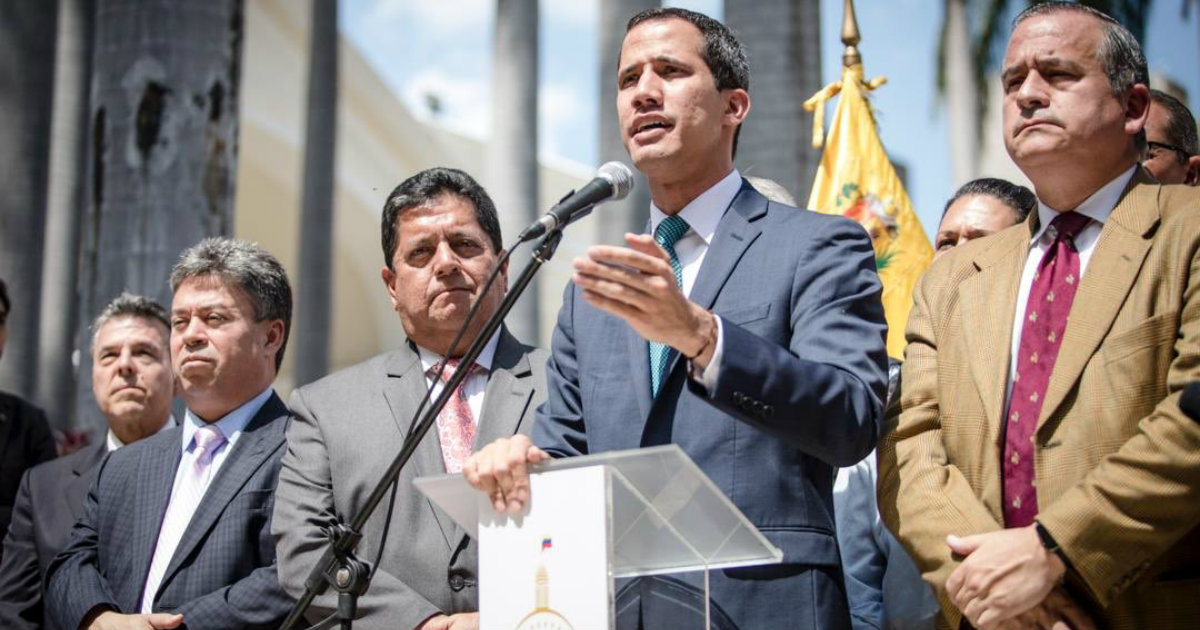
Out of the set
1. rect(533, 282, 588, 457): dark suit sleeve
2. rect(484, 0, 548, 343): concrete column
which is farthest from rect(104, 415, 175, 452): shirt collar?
rect(484, 0, 548, 343): concrete column

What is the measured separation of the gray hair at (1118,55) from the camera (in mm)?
2820

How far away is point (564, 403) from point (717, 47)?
34.9 inches

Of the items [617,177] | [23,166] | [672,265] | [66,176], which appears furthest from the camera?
[66,176]

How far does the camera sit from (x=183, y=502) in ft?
13.0

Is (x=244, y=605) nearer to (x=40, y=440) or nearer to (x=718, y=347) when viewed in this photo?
(x=718, y=347)

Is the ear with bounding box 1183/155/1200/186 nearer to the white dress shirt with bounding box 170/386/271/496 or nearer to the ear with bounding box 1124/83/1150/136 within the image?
the ear with bounding box 1124/83/1150/136

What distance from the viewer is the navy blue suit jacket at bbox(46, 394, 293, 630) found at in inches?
142

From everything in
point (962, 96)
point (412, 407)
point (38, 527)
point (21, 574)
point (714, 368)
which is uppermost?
point (962, 96)

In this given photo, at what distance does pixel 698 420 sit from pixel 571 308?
517mm

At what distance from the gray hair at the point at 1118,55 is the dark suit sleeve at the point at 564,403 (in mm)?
1257

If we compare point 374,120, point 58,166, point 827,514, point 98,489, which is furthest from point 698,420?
point 374,120

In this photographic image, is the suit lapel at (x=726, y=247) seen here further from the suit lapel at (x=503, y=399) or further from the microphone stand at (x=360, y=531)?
the suit lapel at (x=503, y=399)

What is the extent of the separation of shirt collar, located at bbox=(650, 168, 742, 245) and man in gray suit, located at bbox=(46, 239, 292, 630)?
156 centimetres

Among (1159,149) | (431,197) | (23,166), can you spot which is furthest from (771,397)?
(23,166)
